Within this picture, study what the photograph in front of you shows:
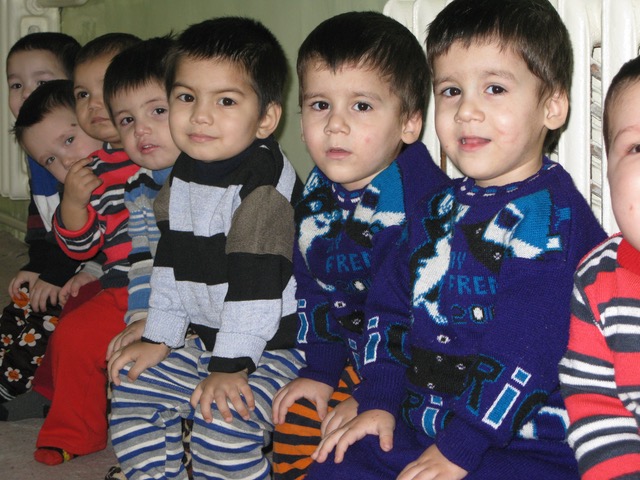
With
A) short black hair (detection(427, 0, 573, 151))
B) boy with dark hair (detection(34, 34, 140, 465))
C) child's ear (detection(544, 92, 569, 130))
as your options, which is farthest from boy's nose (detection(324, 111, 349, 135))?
boy with dark hair (detection(34, 34, 140, 465))

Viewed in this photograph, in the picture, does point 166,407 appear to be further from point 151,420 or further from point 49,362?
point 49,362

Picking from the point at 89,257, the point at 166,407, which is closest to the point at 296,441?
the point at 166,407

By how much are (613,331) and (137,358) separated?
963 mm

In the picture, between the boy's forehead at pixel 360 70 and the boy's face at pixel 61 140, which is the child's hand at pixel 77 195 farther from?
the boy's forehead at pixel 360 70

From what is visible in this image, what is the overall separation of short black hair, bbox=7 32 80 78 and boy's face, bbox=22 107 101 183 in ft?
1.24

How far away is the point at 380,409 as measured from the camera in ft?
4.41

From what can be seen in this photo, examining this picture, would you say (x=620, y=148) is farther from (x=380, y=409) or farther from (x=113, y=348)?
(x=113, y=348)

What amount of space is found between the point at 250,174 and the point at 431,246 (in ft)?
1.50

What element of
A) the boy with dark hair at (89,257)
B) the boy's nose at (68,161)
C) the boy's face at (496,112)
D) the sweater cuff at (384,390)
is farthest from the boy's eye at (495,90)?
the boy's nose at (68,161)

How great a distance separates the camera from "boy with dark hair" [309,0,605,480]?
1.17 meters

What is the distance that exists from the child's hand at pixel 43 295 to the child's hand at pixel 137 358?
542 mm

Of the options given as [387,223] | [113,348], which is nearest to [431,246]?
[387,223]

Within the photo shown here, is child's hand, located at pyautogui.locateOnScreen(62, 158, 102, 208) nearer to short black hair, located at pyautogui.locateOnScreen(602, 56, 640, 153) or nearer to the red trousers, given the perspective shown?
the red trousers

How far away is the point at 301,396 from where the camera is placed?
1503 mm
